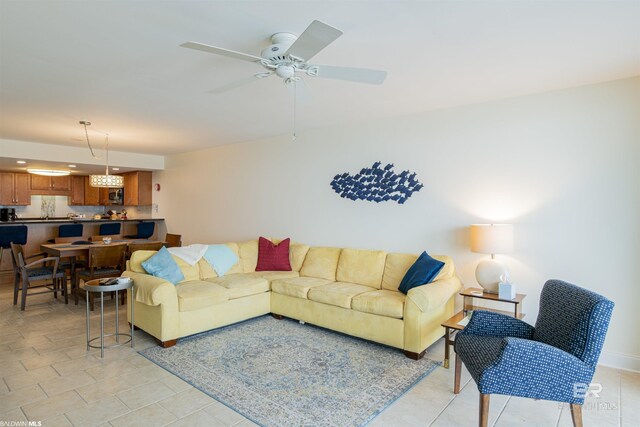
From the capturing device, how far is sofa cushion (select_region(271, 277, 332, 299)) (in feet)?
13.6

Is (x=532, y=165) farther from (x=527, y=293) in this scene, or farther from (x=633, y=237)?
(x=527, y=293)

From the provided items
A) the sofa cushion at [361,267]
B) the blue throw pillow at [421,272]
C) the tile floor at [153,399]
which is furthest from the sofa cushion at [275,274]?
the tile floor at [153,399]

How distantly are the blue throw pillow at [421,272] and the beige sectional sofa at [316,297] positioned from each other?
0.09 metres

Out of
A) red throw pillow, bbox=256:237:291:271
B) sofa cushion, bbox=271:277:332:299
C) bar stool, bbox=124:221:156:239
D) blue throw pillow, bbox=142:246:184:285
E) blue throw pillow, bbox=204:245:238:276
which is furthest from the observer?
bar stool, bbox=124:221:156:239

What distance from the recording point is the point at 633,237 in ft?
10.0

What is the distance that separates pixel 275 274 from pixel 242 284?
61 cm

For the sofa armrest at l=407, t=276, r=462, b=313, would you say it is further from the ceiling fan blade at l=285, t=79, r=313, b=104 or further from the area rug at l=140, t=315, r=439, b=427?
the ceiling fan blade at l=285, t=79, r=313, b=104

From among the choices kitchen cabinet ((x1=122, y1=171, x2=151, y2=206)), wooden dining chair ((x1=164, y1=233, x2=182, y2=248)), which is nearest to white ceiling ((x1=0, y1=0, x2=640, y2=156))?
wooden dining chair ((x1=164, y1=233, x2=182, y2=248))

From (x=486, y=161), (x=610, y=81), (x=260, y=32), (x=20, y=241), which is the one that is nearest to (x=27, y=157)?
(x=20, y=241)

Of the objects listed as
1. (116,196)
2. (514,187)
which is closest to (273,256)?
(514,187)

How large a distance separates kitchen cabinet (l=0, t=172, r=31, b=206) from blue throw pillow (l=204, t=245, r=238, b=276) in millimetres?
6578

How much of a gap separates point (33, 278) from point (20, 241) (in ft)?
7.33

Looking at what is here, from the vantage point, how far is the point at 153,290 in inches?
136

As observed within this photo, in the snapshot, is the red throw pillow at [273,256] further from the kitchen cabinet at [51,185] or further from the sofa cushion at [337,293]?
the kitchen cabinet at [51,185]
